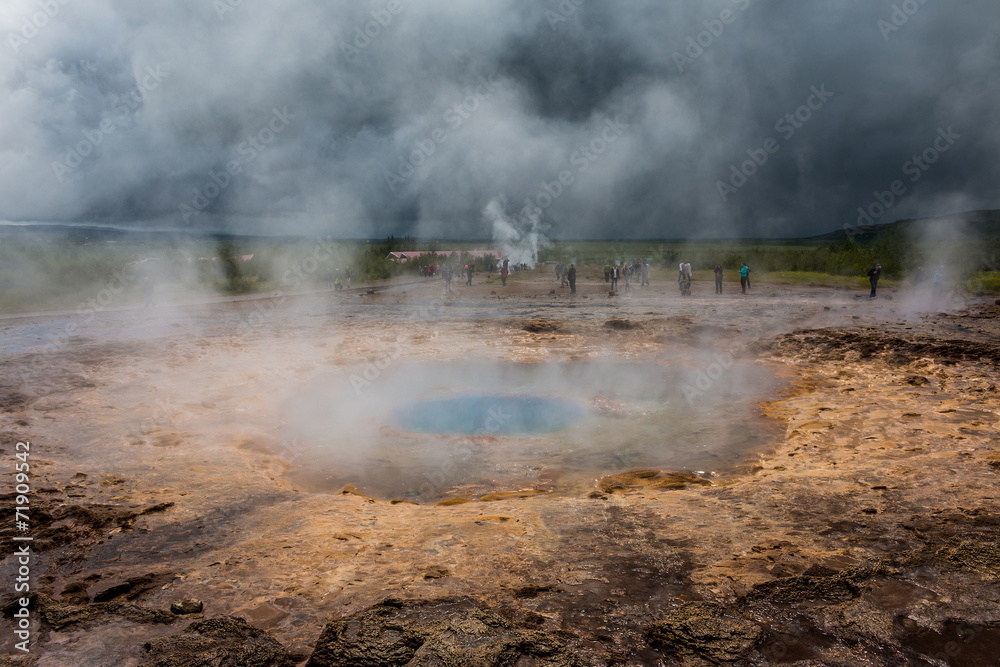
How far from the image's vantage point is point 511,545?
3352 mm

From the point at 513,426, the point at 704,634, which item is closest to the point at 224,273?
the point at 513,426

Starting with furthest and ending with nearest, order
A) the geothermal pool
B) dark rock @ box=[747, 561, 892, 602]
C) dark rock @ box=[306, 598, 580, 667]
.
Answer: the geothermal pool < dark rock @ box=[747, 561, 892, 602] < dark rock @ box=[306, 598, 580, 667]

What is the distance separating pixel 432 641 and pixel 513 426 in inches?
177

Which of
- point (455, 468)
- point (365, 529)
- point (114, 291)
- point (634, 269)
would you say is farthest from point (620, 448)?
point (634, 269)

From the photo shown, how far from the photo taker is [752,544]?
10.8 ft

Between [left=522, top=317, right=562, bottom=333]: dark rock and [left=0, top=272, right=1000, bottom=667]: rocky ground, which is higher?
[left=522, top=317, right=562, bottom=333]: dark rock

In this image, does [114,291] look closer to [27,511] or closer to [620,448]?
[27,511]

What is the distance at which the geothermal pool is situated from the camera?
17.3 ft

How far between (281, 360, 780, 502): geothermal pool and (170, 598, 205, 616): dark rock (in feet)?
7.11

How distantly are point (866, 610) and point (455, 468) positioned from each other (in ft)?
11.9

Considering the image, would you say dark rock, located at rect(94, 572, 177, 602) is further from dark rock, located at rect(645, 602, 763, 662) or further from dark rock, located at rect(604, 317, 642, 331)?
dark rock, located at rect(604, 317, 642, 331)

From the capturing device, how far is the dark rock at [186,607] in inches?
105

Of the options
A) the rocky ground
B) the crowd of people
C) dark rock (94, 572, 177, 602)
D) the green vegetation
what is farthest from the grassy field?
dark rock (94, 572, 177, 602)

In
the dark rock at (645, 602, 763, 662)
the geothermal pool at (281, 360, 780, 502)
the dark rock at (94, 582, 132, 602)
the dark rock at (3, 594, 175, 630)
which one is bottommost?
the geothermal pool at (281, 360, 780, 502)
